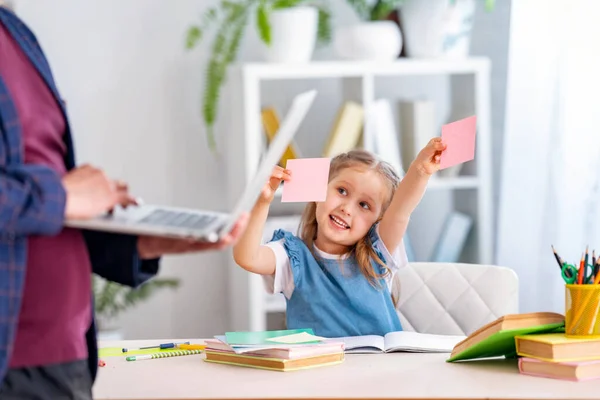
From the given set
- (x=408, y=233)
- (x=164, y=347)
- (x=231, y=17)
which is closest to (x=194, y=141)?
(x=231, y=17)

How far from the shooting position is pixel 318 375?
1560 millimetres

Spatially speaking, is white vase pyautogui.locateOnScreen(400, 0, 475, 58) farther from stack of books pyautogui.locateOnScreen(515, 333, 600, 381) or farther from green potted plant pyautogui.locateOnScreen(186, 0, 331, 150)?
stack of books pyautogui.locateOnScreen(515, 333, 600, 381)

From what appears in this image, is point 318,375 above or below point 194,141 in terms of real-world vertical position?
below

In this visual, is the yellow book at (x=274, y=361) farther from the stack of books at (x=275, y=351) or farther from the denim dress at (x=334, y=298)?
the denim dress at (x=334, y=298)

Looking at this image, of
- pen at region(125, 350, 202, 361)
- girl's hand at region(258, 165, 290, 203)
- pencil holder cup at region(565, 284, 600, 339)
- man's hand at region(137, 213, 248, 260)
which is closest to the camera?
man's hand at region(137, 213, 248, 260)

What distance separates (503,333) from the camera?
62.2 inches

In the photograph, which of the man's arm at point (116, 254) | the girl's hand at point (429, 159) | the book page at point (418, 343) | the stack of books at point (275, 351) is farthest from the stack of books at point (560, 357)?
the man's arm at point (116, 254)

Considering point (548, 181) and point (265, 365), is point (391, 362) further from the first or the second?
point (548, 181)

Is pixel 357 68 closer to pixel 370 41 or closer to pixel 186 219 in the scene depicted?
pixel 370 41

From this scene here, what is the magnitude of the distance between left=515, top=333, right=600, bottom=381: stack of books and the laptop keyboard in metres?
0.64

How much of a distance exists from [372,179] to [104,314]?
1.63 meters

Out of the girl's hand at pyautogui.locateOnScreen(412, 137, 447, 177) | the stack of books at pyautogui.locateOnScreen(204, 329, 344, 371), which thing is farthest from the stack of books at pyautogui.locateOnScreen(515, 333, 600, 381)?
the girl's hand at pyautogui.locateOnScreen(412, 137, 447, 177)

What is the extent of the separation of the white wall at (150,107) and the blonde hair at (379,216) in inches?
58.3

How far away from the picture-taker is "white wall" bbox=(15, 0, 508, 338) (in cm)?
347
